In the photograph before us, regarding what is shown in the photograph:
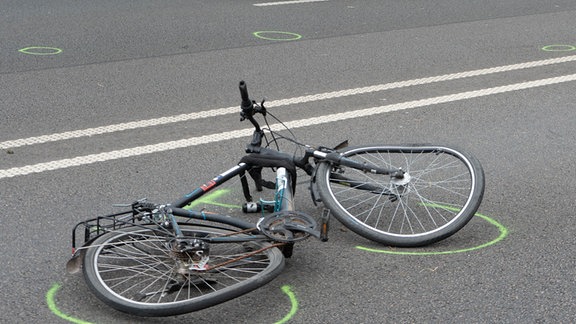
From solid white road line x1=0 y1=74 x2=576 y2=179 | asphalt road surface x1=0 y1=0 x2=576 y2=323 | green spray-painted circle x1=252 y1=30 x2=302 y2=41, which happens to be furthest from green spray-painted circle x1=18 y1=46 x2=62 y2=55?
solid white road line x1=0 y1=74 x2=576 y2=179

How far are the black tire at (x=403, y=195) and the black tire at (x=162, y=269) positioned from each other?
0.70 metres

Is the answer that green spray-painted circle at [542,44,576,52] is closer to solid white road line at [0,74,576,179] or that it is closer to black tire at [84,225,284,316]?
solid white road line at [0,74,576,179]

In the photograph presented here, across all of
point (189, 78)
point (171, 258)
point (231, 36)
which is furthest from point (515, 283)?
point (231, 36)

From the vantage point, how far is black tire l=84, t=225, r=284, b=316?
14.6ft

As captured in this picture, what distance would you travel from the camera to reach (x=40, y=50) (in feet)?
31.9

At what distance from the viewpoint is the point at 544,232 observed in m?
5.44

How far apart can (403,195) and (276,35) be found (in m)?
5.50

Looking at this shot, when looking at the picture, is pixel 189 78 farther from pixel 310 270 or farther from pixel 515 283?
pixel 515 283

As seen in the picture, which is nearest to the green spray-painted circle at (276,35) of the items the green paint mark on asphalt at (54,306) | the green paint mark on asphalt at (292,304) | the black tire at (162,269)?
the black tire at (162,269)

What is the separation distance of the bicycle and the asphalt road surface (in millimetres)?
156

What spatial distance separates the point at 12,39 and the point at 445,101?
17.0 ft

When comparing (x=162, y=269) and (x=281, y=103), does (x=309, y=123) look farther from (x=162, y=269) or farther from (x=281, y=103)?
(x=162, y=269)

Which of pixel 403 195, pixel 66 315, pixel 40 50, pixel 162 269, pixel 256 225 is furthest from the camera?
pixel 40 50

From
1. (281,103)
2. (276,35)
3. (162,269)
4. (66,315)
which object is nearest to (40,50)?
(276,35)
